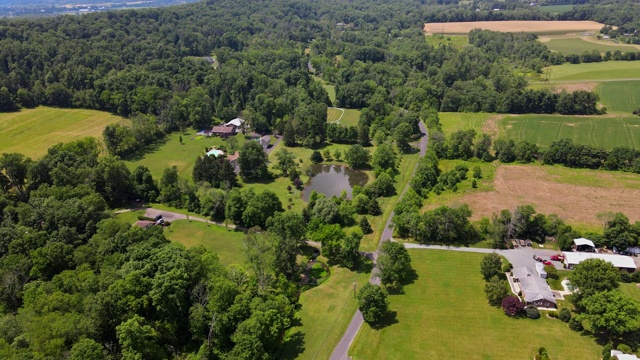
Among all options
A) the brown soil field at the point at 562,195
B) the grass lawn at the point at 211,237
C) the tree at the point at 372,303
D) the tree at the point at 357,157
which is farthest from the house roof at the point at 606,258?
the grass lawn at the point at 211,237

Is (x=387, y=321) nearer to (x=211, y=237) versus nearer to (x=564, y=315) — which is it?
(x=564, y=315)

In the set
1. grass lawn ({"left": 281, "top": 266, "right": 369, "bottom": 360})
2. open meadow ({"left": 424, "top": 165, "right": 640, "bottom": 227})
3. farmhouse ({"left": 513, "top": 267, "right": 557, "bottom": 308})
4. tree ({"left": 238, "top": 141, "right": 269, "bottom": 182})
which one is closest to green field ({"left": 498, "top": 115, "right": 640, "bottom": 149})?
open meadow ({"left": 424, "top": 165, "right": 640, "bottom": 227})

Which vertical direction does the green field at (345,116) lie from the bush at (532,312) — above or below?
above

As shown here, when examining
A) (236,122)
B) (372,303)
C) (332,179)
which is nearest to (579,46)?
(332,179)

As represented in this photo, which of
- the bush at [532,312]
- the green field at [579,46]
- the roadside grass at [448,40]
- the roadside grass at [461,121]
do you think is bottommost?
the bush at [532,312]

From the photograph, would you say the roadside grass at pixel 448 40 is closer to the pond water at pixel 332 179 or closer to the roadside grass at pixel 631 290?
the pond water at pixel 332 179

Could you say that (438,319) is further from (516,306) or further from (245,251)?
(245,251)

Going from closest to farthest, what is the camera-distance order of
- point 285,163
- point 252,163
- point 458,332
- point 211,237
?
point 458,332, point 211,237, point 252,163, point 285,163
